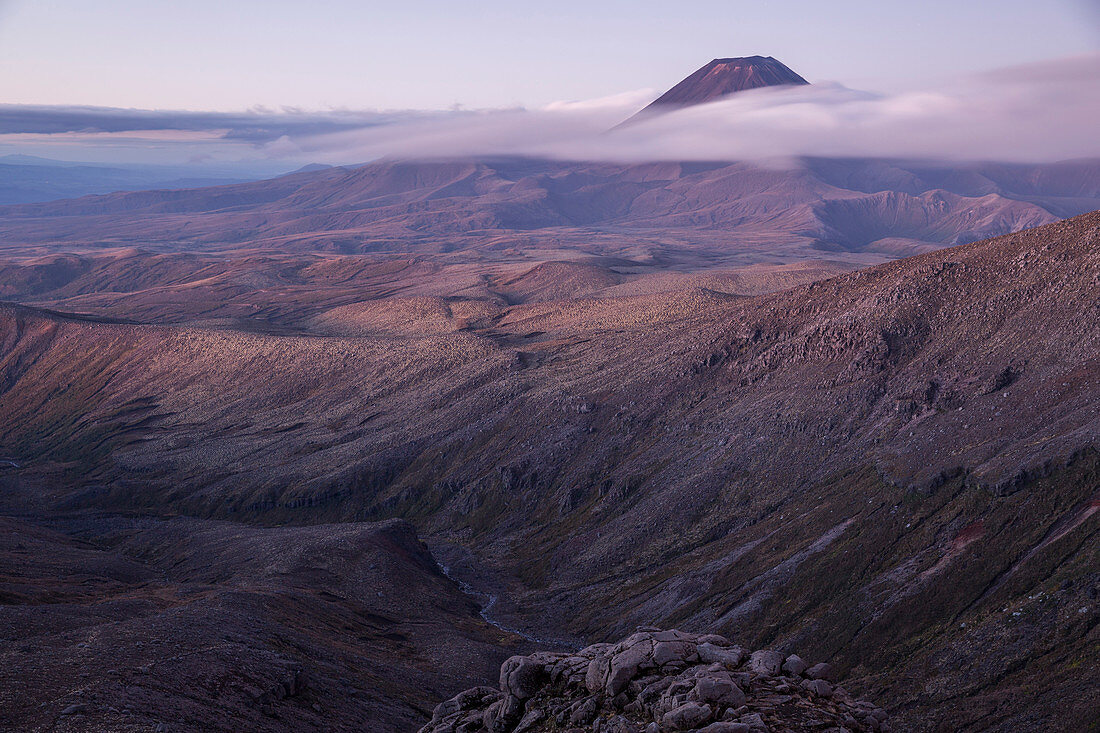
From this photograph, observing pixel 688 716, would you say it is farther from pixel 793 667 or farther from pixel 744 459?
pixel 744 459

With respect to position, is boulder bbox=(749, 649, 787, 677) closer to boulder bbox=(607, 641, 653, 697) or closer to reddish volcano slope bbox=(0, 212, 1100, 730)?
boulder bbox=(607, 641, 653, 697)

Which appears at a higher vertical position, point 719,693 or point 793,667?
point 719,693

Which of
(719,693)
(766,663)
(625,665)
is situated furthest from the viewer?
(625,665)

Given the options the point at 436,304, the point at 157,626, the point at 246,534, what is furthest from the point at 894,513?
the point at 436,304

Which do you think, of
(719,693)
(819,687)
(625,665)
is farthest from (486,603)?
(719,693)

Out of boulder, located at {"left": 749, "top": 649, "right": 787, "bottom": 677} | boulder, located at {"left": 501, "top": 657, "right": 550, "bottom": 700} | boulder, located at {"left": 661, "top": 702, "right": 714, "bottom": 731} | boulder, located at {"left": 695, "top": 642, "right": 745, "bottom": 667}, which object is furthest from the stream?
boulder, located at {"left": 661, "top": 702, "right": 714, "bottom": 731}

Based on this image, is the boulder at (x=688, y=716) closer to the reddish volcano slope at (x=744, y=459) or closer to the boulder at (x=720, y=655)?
the boulder at (x=720, y=655)
